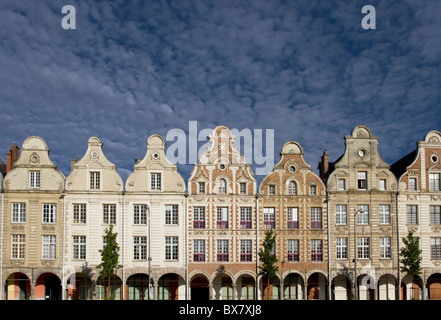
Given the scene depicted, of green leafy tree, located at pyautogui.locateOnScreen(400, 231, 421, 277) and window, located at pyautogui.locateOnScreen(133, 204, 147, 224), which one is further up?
window, located at pyautogui.locateOnScreen(133, 204, 147, 224)

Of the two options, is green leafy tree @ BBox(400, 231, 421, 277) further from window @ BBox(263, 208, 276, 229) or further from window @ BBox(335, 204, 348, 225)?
window @ BBox(263, 208, 276, 229)

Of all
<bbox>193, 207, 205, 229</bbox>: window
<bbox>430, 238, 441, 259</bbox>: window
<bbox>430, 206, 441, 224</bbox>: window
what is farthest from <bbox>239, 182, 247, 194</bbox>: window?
<bbox>430, 238, 441, 259</bbox>: window

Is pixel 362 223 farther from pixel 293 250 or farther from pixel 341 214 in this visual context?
pixel 293 250

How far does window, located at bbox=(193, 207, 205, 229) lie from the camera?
42219 mm

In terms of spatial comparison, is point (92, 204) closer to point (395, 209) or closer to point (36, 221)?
point (36, 221)

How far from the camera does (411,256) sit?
4091cm

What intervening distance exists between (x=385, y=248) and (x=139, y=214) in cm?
2152

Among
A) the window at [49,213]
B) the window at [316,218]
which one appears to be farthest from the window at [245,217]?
the window at [49,213]

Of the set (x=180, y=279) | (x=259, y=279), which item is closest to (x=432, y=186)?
(x=259, y=279)

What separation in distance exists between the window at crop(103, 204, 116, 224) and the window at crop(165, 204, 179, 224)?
14.7 feet

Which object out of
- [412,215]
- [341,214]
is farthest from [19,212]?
[412,215]
